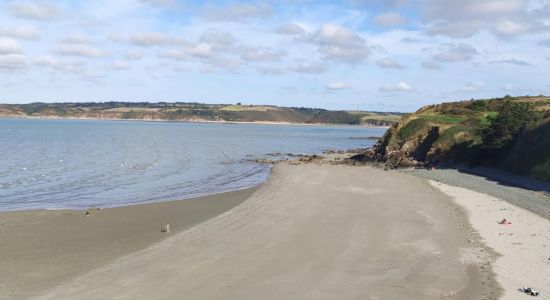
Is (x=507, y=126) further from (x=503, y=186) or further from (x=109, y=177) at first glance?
(x=109, y=177)

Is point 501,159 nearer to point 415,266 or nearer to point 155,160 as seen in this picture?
point 415,266

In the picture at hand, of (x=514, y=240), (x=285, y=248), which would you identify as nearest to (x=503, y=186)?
(x=514, y=240)

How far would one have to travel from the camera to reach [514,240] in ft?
76.0

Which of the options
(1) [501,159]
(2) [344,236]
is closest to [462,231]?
(2) [344,236]

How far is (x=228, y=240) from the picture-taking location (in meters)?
23.1

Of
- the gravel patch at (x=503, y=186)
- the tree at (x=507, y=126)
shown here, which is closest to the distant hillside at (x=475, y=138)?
the tree at (x=507, y=126)

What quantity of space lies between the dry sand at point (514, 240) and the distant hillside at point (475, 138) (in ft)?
39.3

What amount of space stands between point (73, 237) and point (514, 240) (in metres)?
20.9

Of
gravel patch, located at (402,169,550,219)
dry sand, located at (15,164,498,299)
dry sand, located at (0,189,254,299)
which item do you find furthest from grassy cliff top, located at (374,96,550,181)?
dry sand, located at (0,189,254,299)

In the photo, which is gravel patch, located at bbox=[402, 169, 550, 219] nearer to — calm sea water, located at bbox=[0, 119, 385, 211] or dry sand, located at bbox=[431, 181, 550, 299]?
dry sand, located at bbox=[431, 181, 550, 299]

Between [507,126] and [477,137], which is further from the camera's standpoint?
[477,137]

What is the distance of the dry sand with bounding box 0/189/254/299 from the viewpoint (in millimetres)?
18266

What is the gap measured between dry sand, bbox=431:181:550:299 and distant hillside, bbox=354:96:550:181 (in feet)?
39.3

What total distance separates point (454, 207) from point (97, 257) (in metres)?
22.4
